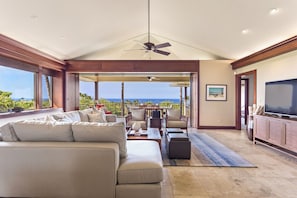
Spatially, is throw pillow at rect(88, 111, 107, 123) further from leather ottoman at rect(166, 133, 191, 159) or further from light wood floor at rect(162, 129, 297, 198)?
light wood floor at rect(162, 129, 297, 198)

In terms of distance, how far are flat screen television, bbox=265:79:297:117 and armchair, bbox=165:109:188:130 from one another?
2.25m

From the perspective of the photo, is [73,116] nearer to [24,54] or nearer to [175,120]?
[24,54]

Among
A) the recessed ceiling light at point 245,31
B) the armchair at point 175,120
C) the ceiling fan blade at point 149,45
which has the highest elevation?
the recessed ceiling light at point 245,31

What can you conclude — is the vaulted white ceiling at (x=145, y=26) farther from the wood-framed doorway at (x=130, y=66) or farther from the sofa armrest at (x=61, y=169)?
the sofa armrest at (x=61, y=169)

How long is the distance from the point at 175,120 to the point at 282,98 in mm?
3053

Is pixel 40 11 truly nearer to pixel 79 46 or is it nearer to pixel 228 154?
pixel 79 46

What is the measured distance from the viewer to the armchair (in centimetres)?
729

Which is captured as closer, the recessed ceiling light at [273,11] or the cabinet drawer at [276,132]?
the recessed ceiling light at [273,11]

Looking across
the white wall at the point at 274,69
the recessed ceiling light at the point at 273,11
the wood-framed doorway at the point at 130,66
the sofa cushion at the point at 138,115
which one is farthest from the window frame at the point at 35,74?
the white wall at the point at 274,69

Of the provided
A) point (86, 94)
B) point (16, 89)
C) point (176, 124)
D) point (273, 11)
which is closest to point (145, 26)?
point (176, 124)

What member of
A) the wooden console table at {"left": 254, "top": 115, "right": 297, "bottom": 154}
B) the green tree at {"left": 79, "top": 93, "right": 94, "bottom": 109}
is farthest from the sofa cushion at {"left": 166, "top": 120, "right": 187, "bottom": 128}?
the green tree at {"left": 79, "top": 93, "right": 94, "bottom": 109}

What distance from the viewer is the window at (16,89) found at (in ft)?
20.0

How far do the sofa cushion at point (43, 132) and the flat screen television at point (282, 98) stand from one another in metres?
4.61

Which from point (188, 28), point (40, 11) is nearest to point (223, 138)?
point (188, 28)
